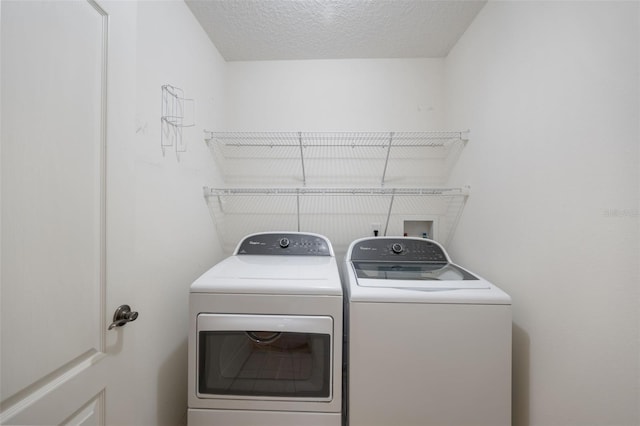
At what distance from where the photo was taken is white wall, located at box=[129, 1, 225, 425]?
3.72 ft

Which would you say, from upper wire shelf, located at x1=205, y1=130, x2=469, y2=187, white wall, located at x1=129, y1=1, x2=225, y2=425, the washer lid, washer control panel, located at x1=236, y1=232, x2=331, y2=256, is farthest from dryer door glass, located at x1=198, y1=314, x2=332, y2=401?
upper wire shelf, located at x1=205, y1=130, x2=469, y2=187

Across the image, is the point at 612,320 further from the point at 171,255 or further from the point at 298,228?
the point at 171,255

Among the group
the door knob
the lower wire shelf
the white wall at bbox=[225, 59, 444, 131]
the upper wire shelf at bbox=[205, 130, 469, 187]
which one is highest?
the white wall at bbox=[225, 59, 444, 131]

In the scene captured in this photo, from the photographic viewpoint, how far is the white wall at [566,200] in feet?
2.61

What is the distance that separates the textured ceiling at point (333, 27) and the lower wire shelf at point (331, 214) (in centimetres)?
120

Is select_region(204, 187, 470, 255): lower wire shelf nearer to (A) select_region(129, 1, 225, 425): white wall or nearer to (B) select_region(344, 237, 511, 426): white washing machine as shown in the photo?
(A) select_region(129, 1, 225, 425): white wall

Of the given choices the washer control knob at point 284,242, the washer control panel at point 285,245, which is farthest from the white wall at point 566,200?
the washer control knob at point 284,242

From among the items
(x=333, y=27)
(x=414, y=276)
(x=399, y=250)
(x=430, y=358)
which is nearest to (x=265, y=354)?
(x=430, y=358)

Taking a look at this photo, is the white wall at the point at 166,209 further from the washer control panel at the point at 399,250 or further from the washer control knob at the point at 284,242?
the washer control panel at the point at 399,250

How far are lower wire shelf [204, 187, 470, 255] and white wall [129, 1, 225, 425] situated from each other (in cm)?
36

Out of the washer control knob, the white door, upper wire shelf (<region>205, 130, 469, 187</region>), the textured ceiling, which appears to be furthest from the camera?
upper wire shelf (<region>205, 130, 469, 187</region>)

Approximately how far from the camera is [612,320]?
2.71 feet

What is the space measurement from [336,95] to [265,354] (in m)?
2.00

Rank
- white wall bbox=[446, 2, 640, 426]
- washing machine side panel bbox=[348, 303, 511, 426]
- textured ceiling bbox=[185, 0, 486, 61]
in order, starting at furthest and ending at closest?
1. textured ceiling bbox=[185, 0, 486, 61]
2. washing machine side panel bbox=[348, 303, 511, 426]
3. white wall bbox=[446, 2, 640, 426]
